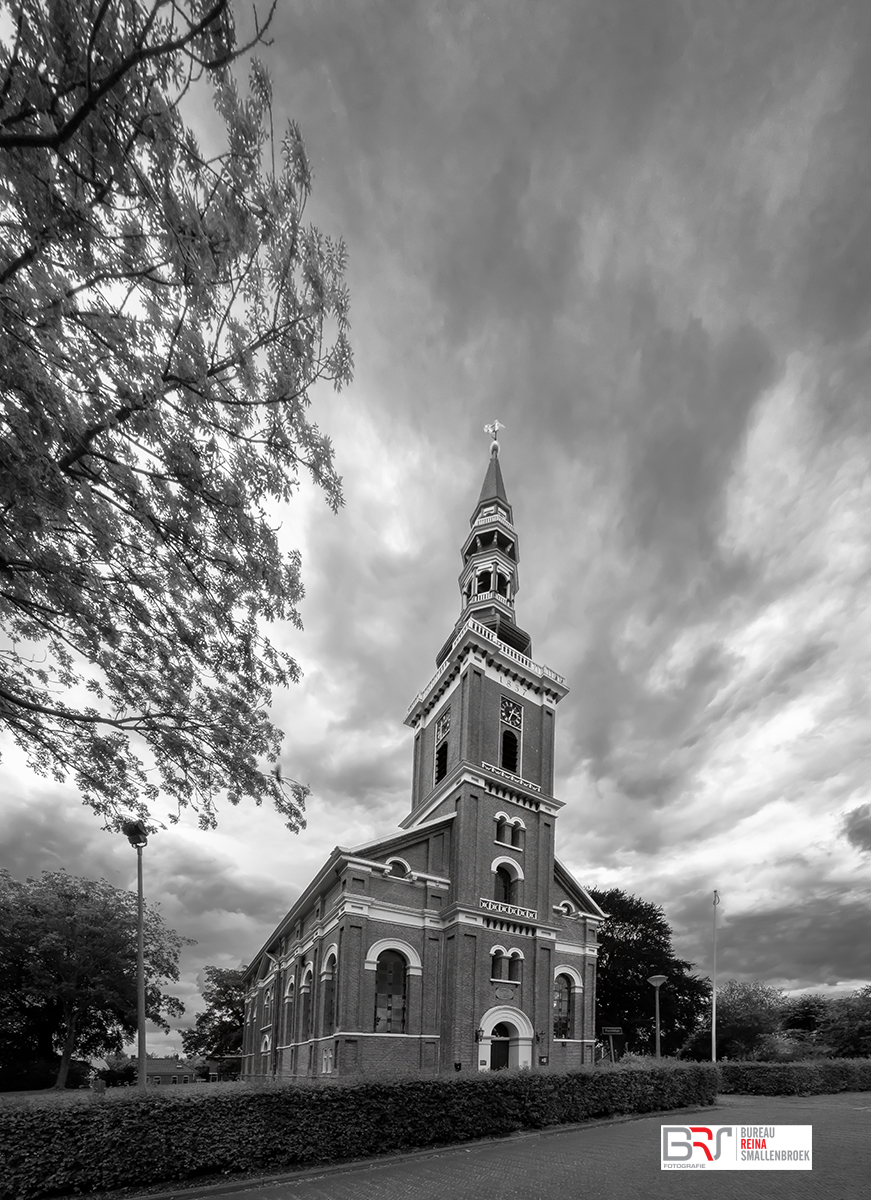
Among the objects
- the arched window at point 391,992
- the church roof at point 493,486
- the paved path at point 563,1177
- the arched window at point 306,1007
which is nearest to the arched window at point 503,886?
the arched window at point 391,992

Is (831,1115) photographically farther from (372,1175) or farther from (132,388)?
(132,388)

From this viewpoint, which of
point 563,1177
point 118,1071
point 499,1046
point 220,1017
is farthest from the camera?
point 220,1017

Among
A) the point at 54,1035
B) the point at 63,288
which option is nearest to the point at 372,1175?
the point at 63,288

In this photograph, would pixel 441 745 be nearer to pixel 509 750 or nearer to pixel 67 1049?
pixel 509 750

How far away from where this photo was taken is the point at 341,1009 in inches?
954

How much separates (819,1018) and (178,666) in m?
67.5

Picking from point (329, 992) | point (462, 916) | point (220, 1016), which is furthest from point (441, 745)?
point (220, 1016)

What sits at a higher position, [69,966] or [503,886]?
[503,886]

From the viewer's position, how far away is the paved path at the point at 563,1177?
35.4ft

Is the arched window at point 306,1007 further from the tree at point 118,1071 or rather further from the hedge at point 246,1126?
the tree at point 118,1071

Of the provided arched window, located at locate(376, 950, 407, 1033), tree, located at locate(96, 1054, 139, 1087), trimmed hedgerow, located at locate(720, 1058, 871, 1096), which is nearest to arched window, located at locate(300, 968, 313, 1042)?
arched window, located at locate(376, 950, 407, 1033)

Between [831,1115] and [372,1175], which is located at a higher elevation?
[372,1175]

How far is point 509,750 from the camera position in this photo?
3347 centimetres

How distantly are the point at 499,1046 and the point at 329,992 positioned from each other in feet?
25.1
